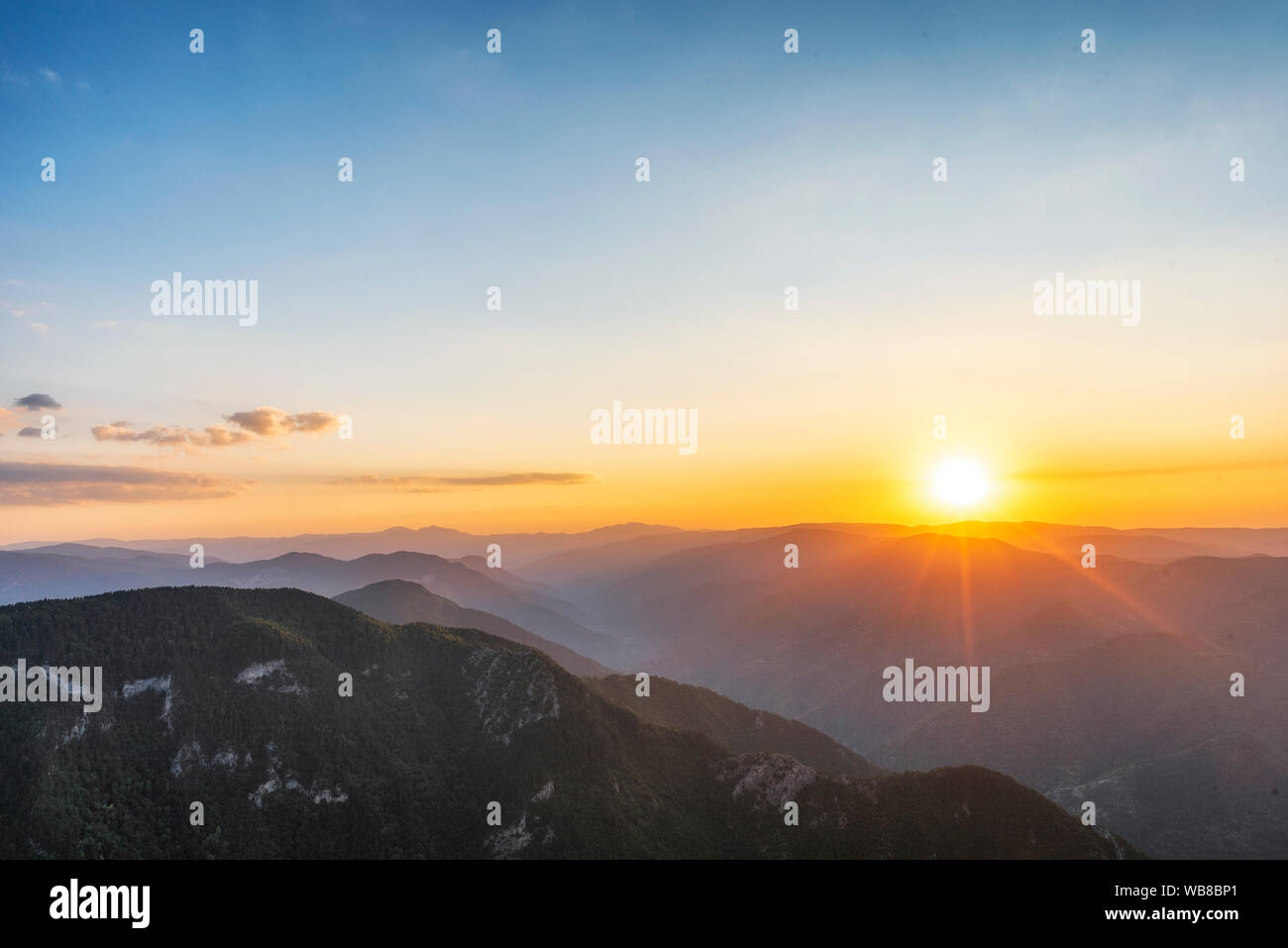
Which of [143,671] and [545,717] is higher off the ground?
[143,671]

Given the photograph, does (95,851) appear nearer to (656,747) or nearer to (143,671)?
(143,671)

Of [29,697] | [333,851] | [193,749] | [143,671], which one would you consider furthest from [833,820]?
[29,697]

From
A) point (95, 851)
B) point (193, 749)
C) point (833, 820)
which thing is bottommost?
point (833, 820)

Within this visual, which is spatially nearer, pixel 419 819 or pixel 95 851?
pixel 95 851

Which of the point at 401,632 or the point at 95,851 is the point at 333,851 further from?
the point at 401,632
